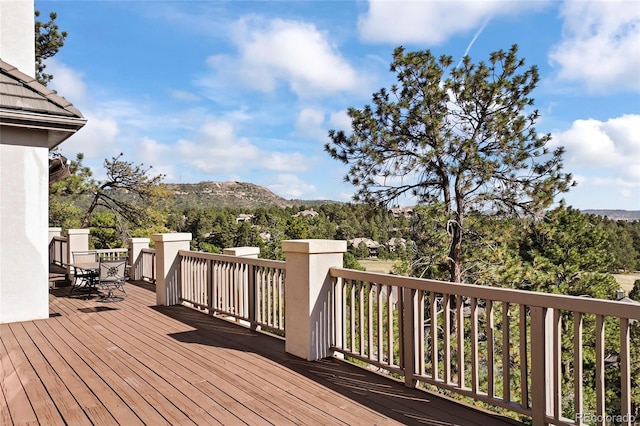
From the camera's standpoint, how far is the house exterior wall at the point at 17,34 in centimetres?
664

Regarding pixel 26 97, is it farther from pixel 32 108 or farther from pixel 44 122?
pixel 44 122

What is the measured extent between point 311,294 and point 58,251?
33.4 ft

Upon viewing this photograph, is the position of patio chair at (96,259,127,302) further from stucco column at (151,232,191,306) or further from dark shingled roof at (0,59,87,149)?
dark shingled roof at (0,59,87,149)

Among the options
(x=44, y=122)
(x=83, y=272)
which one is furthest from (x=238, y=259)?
(x=83, y=272)

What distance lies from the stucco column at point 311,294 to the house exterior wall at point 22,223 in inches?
160

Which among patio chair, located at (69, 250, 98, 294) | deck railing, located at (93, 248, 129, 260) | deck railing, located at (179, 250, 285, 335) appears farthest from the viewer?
deck railing, located at (93, 248, 129, 260)

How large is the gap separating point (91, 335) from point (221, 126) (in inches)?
1748

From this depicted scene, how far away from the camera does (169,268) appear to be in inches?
292

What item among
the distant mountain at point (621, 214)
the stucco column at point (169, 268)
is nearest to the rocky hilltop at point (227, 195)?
the distant mountain at point (621, 214)

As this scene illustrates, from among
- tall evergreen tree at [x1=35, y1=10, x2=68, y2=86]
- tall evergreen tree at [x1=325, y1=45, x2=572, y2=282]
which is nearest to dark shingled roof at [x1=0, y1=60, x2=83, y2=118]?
tall evergreen tree at [x1=325, y1=45, x2=572, y2=282]

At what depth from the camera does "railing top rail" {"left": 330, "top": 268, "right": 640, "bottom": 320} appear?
2359mm

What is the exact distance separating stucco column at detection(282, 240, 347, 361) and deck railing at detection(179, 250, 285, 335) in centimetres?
56

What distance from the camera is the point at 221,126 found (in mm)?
47625

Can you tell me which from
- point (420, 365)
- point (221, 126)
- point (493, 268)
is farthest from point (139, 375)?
point (221, 126)
